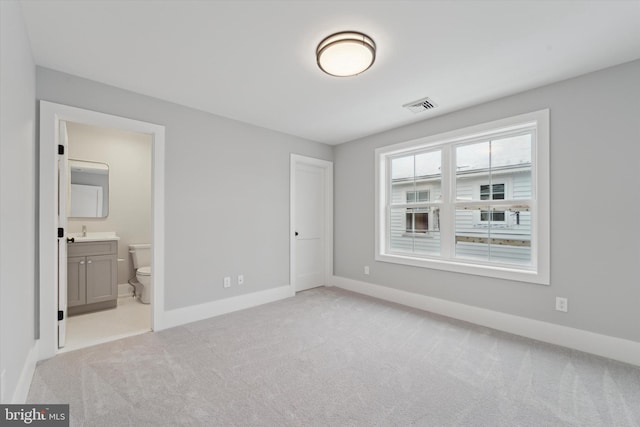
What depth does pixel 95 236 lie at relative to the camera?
3.85 m

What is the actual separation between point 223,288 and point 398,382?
234 cm

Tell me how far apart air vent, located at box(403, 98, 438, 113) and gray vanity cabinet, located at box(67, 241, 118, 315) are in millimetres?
4125

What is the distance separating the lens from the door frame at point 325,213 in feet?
14.0

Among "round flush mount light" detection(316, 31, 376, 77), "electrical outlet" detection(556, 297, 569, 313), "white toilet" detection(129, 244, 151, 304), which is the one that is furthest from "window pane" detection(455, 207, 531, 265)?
"white toilet" detection(129, 244, 151, 304)

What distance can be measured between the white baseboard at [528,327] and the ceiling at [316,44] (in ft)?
7.70

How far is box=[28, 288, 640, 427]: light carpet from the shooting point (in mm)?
1688

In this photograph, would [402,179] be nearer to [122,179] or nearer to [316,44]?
[316,44]

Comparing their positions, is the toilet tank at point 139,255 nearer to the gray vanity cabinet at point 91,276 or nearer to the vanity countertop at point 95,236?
the vanity countertop at point 95,236

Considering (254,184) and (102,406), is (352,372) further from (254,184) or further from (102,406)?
(254,184)

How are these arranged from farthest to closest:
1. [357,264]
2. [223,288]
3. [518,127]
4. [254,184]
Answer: [357,264], [254,184], [223,288], [518,127]

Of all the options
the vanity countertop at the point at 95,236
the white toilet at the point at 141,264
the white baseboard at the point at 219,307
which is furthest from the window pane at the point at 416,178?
the vanity countertop at the point at 95,236

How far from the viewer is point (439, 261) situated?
139 inches

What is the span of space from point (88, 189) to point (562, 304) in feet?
19.6

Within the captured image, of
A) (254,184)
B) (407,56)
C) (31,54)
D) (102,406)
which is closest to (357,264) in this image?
(254,184)
